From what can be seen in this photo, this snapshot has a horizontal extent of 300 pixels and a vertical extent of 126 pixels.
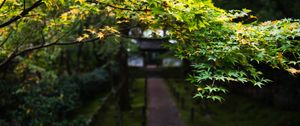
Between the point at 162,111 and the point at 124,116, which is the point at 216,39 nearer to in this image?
the point at 124,116

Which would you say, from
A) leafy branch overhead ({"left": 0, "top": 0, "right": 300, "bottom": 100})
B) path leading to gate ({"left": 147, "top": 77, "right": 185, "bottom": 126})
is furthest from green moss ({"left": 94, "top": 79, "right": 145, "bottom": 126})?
leafy branch overhead ({"left": 0, "top": 0, "right": 300, "bottom": 100})

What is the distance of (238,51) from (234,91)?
20406mm

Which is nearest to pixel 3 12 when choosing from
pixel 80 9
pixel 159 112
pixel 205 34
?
pixel 80 9

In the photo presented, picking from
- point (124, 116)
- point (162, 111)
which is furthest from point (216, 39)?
point (162, 111)

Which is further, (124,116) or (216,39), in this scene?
(124,116)

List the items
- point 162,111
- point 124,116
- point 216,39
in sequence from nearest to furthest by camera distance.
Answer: point 216,39 < point 124,116 < point 162,111

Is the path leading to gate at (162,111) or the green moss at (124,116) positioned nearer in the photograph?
the green moss at (124,116)

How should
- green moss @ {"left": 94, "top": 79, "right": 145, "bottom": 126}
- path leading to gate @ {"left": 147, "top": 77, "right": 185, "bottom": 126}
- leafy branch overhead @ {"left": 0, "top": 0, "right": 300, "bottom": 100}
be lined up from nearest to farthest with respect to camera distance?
leafy branch overhead @ {"left": 0, "top": 0, "right": 300, "bottom": 100} → green moss @ {"left": 94, "top": 79, "right": 145, "bottom": 126} → path leading to gate @ {"left": 147, "top": 77, "right": 185, "bottom": 126}

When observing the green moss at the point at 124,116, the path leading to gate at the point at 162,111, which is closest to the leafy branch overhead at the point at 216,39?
the green moss at the point at 124,116

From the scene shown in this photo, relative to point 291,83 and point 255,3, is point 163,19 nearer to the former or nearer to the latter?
point 255,3

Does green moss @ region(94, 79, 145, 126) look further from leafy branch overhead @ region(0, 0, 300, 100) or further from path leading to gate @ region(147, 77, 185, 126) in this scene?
leafy branch overhead @ region(0, 0, 300, 100)

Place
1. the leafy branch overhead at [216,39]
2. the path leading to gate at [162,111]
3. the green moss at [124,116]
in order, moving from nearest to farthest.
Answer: the leafy branch overhead at [216,39], the green moss at [124,116], the path leading to gate at [162,111]

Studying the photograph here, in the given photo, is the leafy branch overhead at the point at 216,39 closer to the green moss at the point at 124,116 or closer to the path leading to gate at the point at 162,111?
the green moss at the point at 124,116

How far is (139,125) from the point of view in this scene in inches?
689
